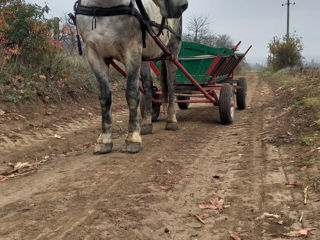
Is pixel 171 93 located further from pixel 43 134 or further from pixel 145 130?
pixel 43 134

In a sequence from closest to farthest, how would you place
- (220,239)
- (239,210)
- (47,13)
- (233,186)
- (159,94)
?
(220,239), (239,210), (233,186), (159,94), (47,13)

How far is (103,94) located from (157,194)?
1814mm

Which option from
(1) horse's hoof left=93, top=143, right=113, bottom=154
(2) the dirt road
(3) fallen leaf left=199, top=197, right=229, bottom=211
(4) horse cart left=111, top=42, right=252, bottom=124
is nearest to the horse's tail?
(4) horse cart left=111, top=42, right=252, bottom=124

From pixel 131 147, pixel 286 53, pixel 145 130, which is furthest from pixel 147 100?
pixel 286 53

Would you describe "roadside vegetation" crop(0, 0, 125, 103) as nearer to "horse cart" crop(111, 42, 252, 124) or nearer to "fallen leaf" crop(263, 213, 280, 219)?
"horse cart" crop(111, 42, 252, 124)

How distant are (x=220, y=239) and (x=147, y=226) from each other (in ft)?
1.69

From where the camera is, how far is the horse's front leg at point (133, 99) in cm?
411

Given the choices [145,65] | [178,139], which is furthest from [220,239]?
[145,65]

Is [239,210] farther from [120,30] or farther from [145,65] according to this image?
[145,65]

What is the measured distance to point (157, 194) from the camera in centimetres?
288

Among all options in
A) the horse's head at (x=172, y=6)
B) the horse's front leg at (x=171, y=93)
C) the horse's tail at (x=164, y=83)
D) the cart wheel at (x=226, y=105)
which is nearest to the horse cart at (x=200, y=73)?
the cart wheel at (x=226, y=105)

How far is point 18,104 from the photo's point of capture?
20.9 feet

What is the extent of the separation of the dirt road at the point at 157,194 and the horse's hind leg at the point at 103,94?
0.66ft

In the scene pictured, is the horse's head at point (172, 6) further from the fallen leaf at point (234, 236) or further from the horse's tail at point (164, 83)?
the fallen leaf at point (234, 236)
